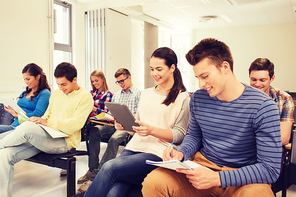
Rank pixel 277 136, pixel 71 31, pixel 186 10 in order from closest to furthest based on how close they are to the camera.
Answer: pixel 277 136 < pixel 71 31 < pixel 186 10

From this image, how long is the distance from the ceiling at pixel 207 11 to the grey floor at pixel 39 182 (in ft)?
11.7

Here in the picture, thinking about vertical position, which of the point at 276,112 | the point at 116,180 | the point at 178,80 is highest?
the point at 178,80

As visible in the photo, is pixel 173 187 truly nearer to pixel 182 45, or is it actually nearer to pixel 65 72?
pixel 65 72

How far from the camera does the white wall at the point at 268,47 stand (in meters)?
7.55

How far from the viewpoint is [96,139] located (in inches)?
107

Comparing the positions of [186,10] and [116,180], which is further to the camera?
[186,10]

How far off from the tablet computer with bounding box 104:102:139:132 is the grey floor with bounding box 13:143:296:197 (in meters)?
1.12

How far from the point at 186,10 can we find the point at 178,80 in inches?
197

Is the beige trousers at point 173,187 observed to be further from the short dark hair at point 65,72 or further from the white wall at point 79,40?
the white wall at point 79,40

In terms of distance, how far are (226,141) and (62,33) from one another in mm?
4679

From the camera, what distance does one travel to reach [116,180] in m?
1.42

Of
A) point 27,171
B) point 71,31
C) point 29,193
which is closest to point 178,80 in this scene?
point 29,193

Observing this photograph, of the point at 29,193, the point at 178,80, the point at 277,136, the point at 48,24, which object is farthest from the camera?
the point at 48,24

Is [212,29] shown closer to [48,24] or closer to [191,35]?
[191,35]
